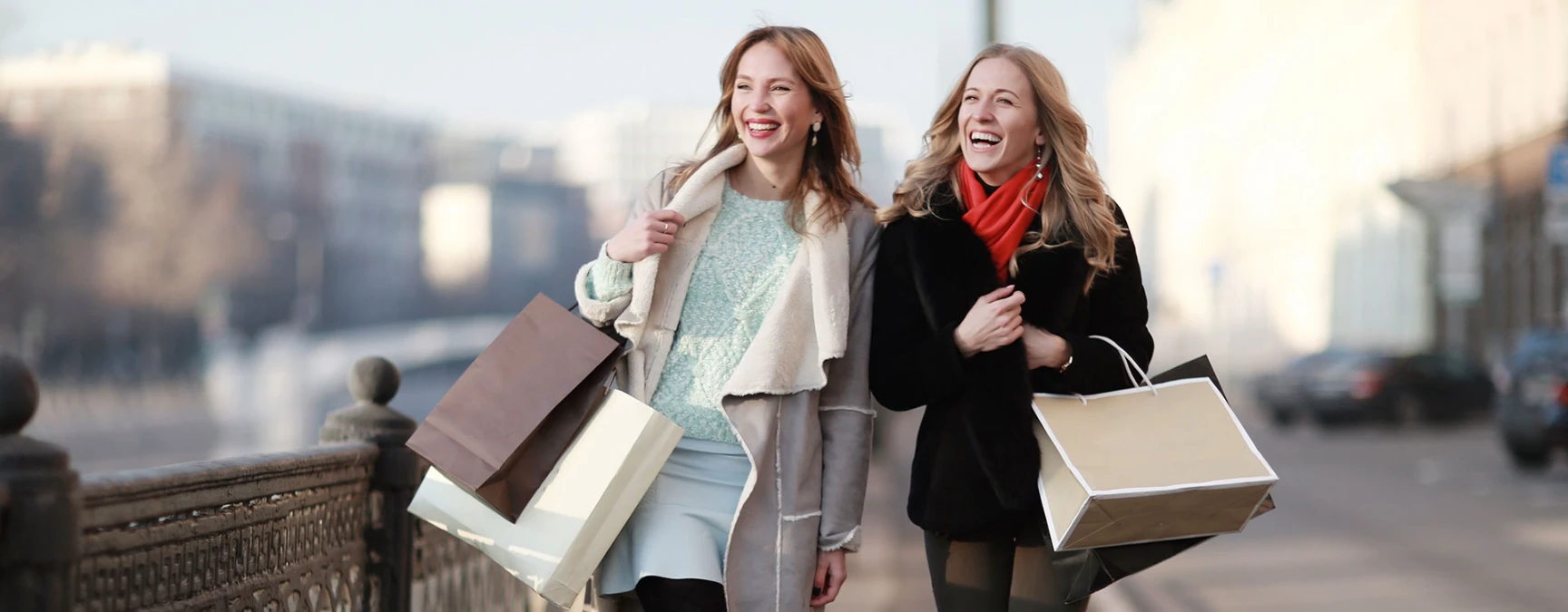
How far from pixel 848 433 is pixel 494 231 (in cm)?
13322

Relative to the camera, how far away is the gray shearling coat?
3.60 metres

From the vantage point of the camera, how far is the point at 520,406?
140 inches

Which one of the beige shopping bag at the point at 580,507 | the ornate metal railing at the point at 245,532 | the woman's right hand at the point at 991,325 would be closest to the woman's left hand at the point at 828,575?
the beige shopping bag at the point at 580,507

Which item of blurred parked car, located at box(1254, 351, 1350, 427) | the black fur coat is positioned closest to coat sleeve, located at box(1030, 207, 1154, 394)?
the black fur coat

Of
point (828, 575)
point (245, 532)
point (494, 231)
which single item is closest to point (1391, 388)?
point (828, 575)

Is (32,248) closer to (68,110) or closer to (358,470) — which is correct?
(68,110)

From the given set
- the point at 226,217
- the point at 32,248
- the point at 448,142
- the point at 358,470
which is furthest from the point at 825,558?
the point at 448,142

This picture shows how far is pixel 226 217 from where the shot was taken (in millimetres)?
74562

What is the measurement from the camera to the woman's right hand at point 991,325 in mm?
3490

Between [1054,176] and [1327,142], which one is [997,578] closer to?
[1054,176]

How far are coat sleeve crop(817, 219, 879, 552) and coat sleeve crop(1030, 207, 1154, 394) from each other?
36 centimetres

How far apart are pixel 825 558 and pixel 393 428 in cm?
131

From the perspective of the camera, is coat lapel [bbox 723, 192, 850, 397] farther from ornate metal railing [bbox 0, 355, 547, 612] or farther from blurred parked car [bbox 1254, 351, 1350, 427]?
blurred parked car [bbox 1254, 351, 1350, 427]

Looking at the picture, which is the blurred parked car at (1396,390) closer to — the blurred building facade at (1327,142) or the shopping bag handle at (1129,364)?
the blurred building facade at (1327,142)
